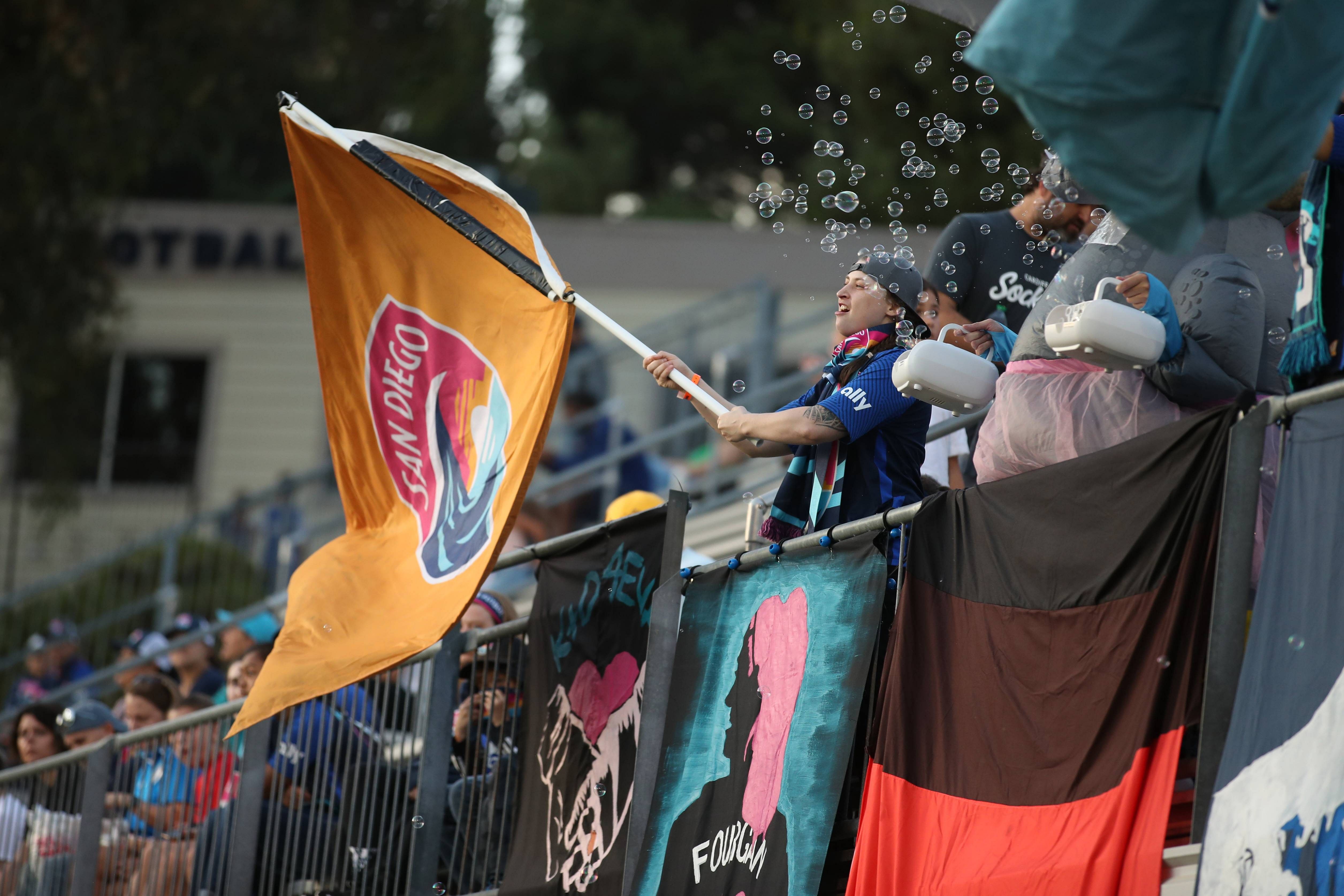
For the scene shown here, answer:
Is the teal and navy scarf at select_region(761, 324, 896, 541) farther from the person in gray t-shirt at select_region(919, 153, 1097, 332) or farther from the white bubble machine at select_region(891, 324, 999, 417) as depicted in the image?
the person in gray t-shirt at select_region(919, 153, 1097, 332)

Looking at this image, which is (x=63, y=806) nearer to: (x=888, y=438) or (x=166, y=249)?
(x=888, y=438)

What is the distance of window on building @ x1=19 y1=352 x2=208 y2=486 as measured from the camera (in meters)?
22.2

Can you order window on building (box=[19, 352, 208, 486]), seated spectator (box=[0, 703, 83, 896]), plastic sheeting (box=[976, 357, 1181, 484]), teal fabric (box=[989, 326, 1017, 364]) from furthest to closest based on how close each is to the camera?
window on building (box=[19, 352, 208, 486])
seated spectator (box=[0, 703, 83, 896])
teal fabric (box=[989, 326, 1017, 364])
plastic sheeting (box=[976, 357, 1181, 484])

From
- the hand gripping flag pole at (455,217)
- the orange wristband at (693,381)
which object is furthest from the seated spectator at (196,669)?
the orange wristband at (693,381)

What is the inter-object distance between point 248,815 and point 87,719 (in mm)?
2993

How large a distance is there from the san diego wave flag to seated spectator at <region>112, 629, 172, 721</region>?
763 cm

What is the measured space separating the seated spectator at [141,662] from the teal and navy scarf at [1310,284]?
753 cm

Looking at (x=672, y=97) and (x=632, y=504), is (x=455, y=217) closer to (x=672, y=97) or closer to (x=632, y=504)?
(x=632, y=504)

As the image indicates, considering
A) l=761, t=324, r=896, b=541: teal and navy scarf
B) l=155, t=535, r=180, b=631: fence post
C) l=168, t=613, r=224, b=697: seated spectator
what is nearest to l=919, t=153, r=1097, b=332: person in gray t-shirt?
l=761, t=324, r=896, b=541: teal and navy scarf

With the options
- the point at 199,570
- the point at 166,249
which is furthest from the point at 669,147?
the point at 199,570

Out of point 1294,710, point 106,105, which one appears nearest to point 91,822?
point 1294,710

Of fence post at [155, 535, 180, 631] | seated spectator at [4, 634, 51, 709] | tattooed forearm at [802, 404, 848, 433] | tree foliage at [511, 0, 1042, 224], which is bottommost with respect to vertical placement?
tattooed forearm at [802, 404, 848, 433]

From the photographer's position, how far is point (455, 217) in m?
6.69

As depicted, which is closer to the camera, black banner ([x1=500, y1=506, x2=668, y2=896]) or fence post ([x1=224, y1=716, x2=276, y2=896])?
black banner ([x1=500, y1=506, x2=668, y2=896])
